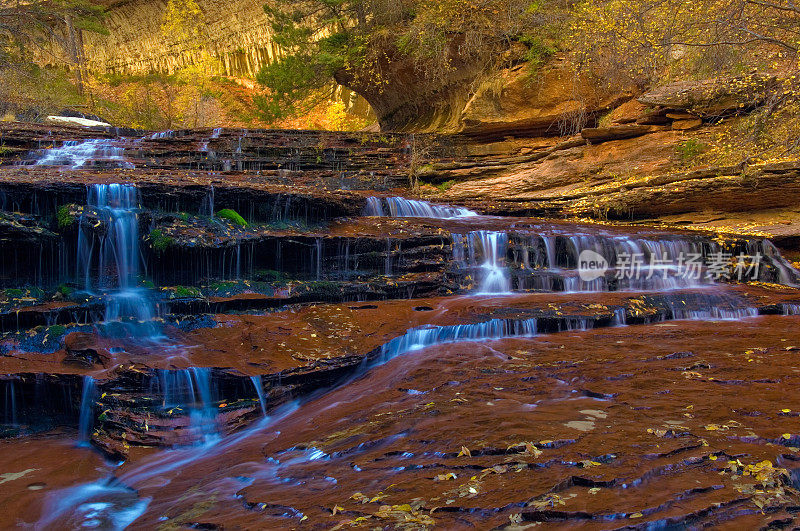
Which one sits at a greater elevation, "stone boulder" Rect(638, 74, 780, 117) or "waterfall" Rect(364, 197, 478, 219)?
"stone boulder" Rect(638, 74, 780, 117)

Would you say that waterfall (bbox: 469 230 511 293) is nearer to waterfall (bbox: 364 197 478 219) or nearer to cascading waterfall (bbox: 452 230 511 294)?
cascading waterfall (bbox: 452 230 511 294)

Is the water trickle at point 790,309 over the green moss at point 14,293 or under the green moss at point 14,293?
under

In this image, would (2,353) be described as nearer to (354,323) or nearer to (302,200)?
(354,323)

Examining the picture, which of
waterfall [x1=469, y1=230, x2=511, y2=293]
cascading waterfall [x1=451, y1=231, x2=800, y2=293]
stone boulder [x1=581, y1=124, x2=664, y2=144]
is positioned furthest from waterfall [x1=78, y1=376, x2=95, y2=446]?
stone boulder [x1=581, y1=124, x2=664, y2=144]

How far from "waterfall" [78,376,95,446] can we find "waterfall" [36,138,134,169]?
972 centimetres

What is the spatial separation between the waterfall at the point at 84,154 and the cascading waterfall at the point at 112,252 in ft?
18.9

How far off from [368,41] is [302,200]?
10453 mm

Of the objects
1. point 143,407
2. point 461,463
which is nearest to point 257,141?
point 143,407

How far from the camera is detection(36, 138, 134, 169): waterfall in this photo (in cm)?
1318

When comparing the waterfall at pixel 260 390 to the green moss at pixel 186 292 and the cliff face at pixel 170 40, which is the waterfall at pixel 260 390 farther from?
the cliff face at pixel 170 40

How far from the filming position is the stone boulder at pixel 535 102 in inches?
624

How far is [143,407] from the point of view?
16.8 ft


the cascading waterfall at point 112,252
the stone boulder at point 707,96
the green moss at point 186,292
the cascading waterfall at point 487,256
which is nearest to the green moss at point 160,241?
the cascading waterfall at point 112,252

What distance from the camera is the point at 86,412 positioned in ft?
17.0
